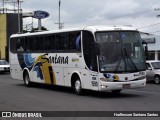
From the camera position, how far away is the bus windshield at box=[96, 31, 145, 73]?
712 inches

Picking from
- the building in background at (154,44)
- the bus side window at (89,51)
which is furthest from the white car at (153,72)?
the building in background at (154,44)

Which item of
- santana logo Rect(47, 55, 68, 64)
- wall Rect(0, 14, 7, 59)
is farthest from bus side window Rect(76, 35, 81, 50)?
wall Rect(0, 14, 7, 59)

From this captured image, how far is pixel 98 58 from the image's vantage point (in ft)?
59.3

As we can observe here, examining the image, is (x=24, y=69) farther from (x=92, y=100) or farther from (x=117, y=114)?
(x=117, y=114)

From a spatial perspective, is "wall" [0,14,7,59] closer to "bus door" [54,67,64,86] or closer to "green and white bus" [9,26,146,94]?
"bus door" [54,67,64,86]

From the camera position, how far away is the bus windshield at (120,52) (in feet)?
59.3

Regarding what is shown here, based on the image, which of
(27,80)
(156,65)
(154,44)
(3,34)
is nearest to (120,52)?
(27,80)

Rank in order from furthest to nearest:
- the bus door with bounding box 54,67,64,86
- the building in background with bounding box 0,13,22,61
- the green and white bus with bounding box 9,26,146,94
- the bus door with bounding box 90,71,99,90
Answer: the building in background with bounding box 0,13,22,61 < the bus door with bounding box 54,67,64,86 < the bus door with bounding box 90,71,99,90 < the green and white bus with bounding box 9,26,146,94

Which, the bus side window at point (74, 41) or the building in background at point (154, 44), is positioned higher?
the bus side window at point (74, 41)

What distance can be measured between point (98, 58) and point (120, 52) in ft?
3.31

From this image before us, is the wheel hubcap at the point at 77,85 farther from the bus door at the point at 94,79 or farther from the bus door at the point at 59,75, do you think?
the bus door at the point at 59,75

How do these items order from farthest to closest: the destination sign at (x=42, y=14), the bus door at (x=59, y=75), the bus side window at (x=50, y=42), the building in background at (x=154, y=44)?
the destination sign at (x=42, y=14) < the building in background at (x=154, y=44) < the bus side window at (x=50, y=42) < the bus door at (x=59, y=75)

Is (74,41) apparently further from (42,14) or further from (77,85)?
(42,14)

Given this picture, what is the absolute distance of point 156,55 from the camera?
54562mm
